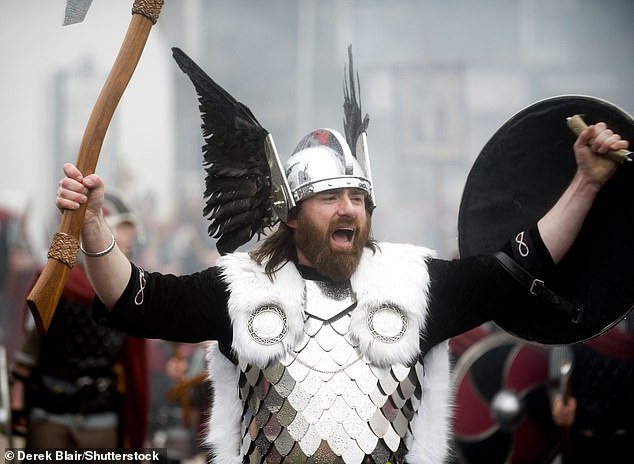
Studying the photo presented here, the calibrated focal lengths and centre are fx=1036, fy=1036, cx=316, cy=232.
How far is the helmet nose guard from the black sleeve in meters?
0.41

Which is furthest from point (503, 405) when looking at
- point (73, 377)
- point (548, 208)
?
point (548, 208)

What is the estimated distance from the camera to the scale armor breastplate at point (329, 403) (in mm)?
3143

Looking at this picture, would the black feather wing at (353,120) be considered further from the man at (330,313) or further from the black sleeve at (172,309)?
the black sleeve at (172,309)

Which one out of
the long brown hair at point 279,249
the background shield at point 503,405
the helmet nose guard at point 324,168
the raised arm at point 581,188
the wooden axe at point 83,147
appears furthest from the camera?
the background shield at point 503,405

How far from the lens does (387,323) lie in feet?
10.6

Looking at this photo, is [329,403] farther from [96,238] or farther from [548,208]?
[548,208]

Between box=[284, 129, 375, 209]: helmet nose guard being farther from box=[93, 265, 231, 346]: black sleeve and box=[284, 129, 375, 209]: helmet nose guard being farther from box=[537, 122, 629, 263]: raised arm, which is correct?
box=[537, 122, 629, 263]: raised arm

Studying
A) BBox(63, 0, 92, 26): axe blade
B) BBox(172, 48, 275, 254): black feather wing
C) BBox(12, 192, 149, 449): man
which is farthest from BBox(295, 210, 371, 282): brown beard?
BBox(12, 192, 149, 449): man

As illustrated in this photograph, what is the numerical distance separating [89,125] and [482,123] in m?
8.46

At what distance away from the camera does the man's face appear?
3.29 meters

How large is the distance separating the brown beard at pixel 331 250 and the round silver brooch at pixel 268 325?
0.21 metres

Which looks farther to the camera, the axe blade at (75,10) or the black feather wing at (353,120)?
the black feather wing at (353,120)

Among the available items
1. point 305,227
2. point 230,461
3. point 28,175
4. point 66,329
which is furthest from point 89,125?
point 28,175

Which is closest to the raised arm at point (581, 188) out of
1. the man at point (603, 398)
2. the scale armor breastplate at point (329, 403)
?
the scale armor breastplate at point (329, 403)
